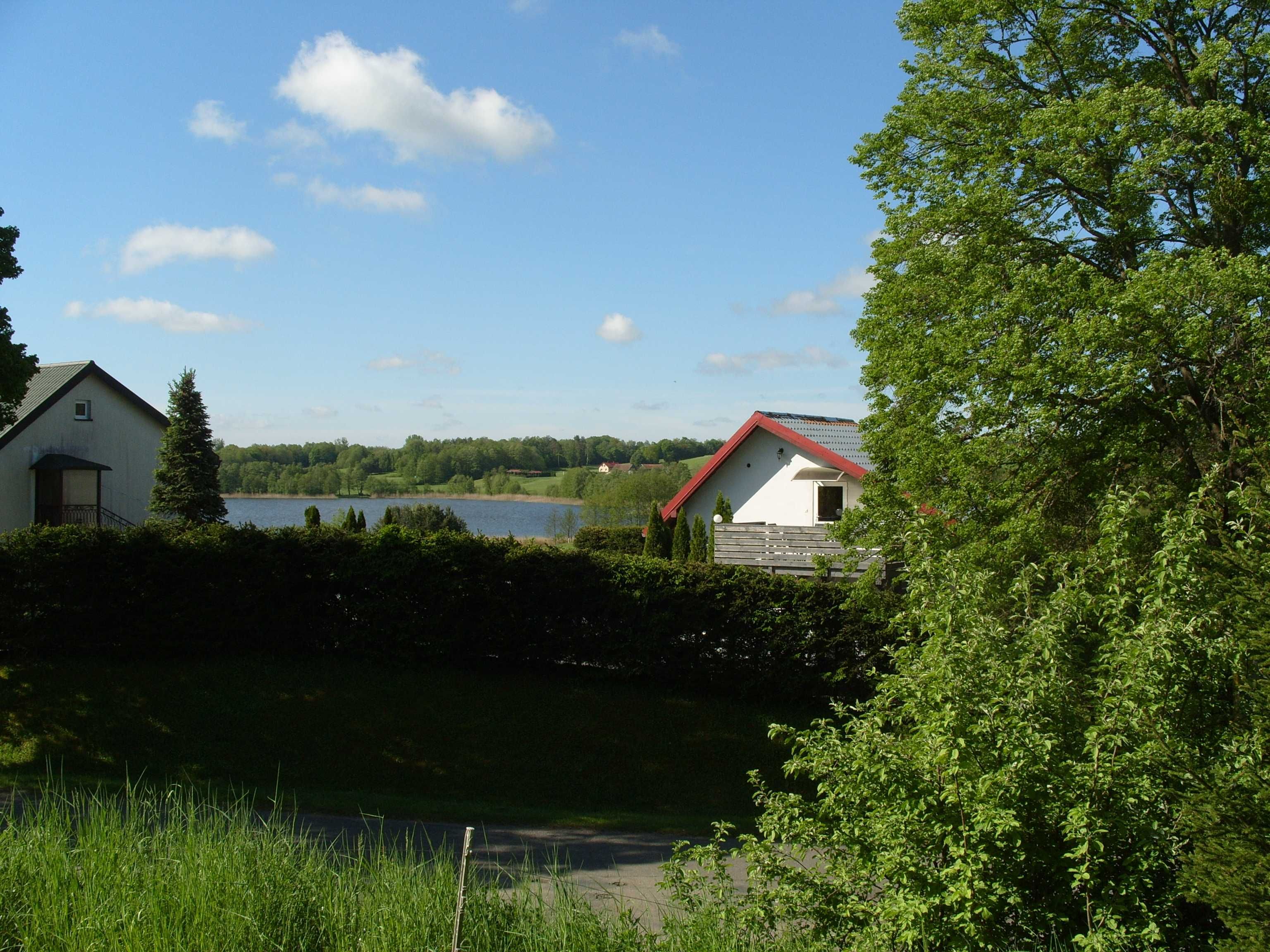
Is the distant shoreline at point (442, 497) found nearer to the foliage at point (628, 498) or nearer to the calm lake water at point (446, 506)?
the calm lake water at point (446, 506)

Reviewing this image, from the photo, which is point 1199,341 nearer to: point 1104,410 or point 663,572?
point 1104,410

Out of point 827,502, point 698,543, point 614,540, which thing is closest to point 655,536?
point 698,543

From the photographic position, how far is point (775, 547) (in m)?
24.6

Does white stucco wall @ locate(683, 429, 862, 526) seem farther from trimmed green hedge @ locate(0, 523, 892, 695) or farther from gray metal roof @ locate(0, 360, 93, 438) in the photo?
gray metal roof @ locate(0, 360, 93, 438)

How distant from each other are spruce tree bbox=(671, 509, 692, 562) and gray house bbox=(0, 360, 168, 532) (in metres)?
17.6

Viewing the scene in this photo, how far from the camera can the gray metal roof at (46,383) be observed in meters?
30.6

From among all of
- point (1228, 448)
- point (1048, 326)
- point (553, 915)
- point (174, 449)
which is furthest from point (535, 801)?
point (174, 449)

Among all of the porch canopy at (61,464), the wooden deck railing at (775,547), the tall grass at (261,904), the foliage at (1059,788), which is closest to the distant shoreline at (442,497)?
the porch canopy at (61,464)

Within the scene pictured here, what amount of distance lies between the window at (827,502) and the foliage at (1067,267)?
1321 cm

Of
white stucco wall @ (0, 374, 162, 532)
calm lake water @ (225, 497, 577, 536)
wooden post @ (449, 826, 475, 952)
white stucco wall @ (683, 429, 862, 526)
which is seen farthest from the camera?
calm lake water @ (225, 497, 577, 536)

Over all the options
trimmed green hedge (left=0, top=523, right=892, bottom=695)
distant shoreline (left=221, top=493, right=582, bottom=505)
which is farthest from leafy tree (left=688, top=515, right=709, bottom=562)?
distant shoreline (left=221, top=493, right=582, bottom=505)

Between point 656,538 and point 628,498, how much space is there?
17744 millimetres

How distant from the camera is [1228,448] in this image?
11.8 meters

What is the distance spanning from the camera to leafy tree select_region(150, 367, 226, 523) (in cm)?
3303
